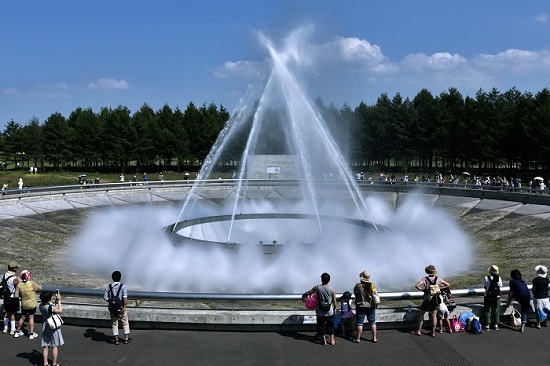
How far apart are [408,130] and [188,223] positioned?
6946cm

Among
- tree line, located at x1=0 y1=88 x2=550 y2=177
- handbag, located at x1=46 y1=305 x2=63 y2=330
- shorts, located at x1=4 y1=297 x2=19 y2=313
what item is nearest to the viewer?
handbag, located at x1=46 y1=305 x2=63 y2=330

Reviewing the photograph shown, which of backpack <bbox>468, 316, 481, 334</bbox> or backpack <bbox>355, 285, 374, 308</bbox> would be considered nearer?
backpack <bbox>355, 285, 374, 308</bbox>

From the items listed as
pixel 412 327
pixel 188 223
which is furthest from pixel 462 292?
pixel 188 223

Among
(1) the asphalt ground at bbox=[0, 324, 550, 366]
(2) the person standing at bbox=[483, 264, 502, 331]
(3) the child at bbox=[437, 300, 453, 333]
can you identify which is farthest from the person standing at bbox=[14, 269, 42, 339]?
(2) the person standing at bbox=[483, 264, 502, 331]

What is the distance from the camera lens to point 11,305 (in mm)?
10008

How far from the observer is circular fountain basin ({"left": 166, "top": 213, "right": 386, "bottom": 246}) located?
25.2 metres

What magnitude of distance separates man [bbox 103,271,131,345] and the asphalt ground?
252mm

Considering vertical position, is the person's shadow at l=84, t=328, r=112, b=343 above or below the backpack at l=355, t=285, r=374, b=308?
below

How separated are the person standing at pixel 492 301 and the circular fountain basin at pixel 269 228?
44.0ft

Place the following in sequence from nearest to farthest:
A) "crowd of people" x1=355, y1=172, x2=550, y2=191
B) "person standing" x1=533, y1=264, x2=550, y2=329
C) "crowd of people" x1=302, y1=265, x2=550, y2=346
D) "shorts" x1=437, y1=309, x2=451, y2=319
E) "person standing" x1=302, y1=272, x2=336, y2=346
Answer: "person standing" x1=302, y1=272, x2=336, y2=346
"crowd of people" x1=302, y1=265, x2=550, y2=346
"shorts" x1=437, y1=309, x2=451, y2=319
"person standing" x1=533, y1=264, x2=550, y2=329
"crowd of people" x1=355, y1=172, x2=550, y2=191

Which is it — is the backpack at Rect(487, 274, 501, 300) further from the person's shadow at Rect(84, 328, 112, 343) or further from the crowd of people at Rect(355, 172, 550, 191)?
the crowd of people at Rect(355, 172, 550, 191)

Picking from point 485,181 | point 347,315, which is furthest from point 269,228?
point 485,181

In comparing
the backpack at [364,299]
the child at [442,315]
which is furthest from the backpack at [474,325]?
the backpack at [364,299]

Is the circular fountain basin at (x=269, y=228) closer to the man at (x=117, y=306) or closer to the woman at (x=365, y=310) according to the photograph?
the woman at (x=365, y=310)
